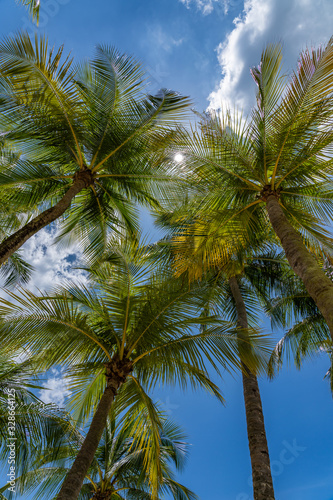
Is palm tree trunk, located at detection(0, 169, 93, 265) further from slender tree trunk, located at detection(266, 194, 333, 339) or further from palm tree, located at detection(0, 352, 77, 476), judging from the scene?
slender tree trunk, located at detection(266, 194, 333, 339)

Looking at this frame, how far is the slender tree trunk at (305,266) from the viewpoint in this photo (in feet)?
12.8

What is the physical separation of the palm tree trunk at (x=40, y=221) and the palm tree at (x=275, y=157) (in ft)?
6.82

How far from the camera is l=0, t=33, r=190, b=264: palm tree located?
23.0ft

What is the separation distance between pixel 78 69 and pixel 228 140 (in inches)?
151

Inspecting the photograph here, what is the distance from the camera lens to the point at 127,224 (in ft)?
33.2

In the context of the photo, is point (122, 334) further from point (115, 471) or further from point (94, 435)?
point (115, 471)

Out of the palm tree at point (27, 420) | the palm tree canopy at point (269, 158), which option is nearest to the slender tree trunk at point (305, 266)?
the palm tree canopy at point (269, 158)

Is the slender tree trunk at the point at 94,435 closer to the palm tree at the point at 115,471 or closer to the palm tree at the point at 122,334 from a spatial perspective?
the palm tree at the point at 122,334

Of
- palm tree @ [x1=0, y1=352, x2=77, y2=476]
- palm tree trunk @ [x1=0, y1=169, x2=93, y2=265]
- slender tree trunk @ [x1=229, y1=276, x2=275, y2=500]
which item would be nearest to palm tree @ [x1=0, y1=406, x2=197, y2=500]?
palm tree @ [x1=0, y1=352, x2=77, y2=476]

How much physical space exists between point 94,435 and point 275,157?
19.8 ft

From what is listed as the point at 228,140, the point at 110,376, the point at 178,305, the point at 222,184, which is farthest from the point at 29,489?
the point at 228,140

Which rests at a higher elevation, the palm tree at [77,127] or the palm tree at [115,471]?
the palm tree at [77,127]

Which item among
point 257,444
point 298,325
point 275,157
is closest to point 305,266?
point 275,157

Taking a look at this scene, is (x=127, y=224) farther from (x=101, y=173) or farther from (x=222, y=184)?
(x=222, y=184)
